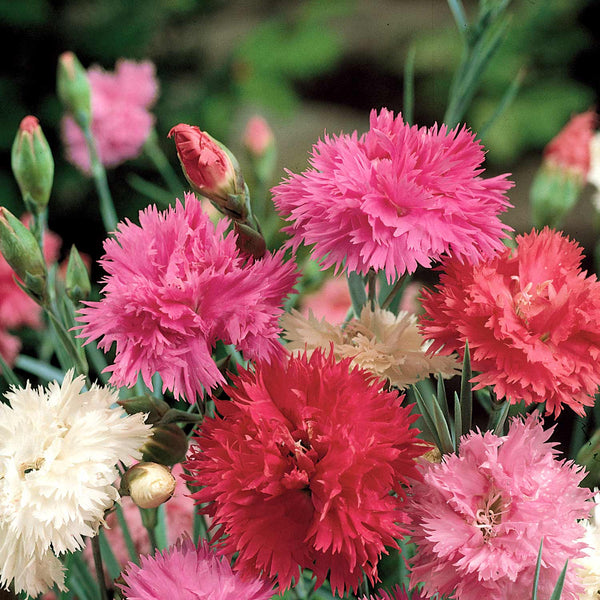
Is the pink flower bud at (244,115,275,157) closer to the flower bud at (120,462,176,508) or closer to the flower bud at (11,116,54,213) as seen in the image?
the flower bud at (11,116,54,213)

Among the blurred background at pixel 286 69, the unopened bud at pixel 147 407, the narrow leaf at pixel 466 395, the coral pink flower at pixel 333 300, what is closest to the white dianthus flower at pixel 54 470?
the unopened bud at pixel 147 407

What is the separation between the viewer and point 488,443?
25 centimetres

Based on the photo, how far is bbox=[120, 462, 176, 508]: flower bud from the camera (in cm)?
26

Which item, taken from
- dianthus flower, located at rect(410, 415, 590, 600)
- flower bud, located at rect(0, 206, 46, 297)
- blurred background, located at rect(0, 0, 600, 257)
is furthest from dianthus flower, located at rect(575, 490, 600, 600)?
blurred background, located at rect(0, 0, 600, 257)

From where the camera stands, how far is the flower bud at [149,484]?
0.26 meters

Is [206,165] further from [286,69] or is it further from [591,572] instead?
[286,69]

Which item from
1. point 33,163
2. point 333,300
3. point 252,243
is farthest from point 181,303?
point 333,300

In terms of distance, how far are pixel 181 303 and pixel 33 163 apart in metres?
0.16

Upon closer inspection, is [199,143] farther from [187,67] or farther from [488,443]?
[187,67]

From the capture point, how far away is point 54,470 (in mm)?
265

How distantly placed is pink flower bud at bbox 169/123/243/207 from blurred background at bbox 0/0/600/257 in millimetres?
759

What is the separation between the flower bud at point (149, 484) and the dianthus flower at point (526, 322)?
10 centimetres

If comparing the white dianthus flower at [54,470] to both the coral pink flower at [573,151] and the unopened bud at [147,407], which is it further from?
the coral pink flower at [573,151]

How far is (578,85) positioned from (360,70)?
469mm
